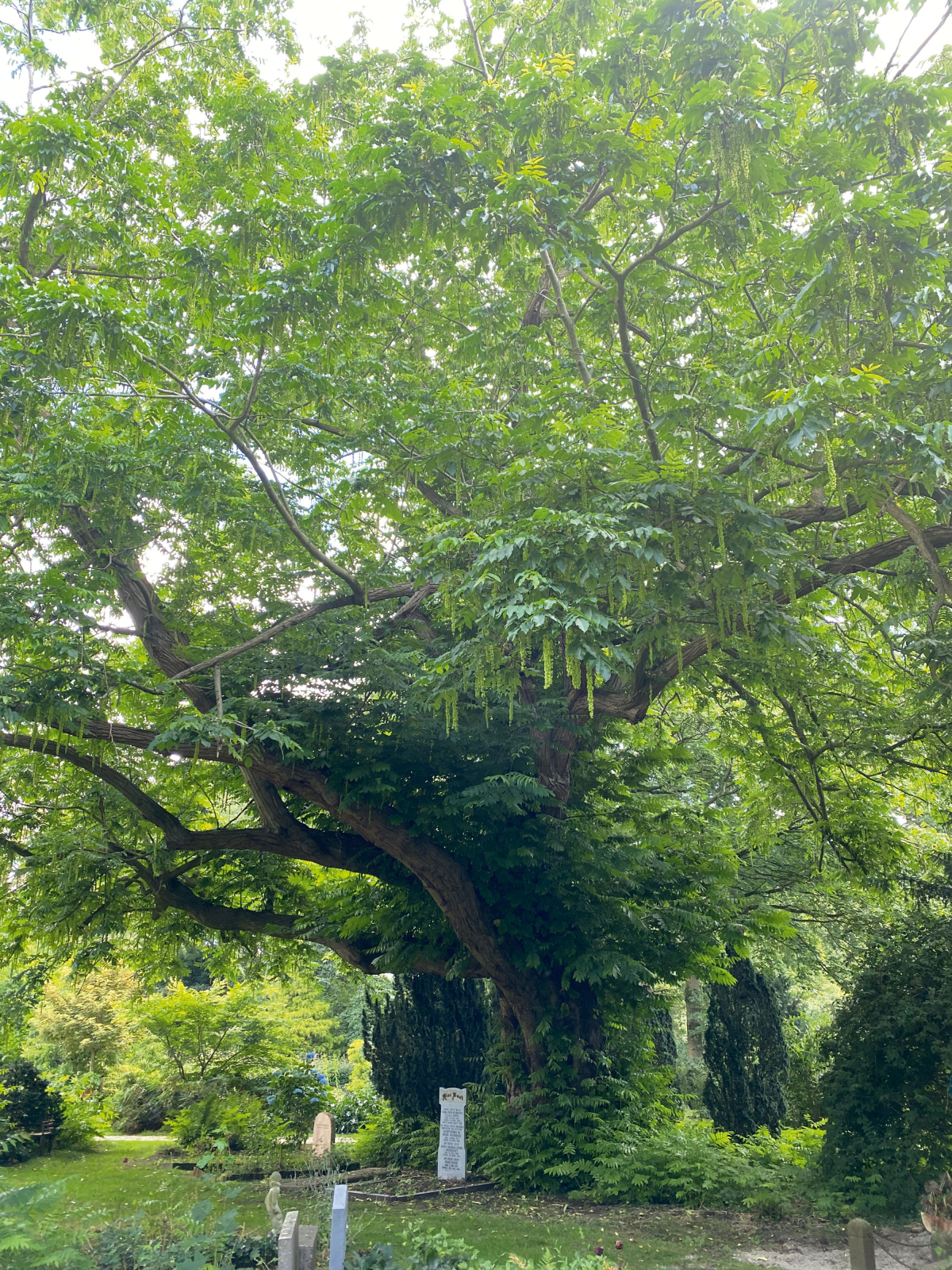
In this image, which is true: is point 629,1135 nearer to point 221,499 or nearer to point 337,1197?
point 337,1197

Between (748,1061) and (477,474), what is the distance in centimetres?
930

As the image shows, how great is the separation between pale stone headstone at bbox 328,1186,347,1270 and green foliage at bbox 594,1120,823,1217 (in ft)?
15.8

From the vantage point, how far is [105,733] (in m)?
8.25

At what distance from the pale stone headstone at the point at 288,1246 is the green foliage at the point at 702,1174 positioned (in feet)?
15.6

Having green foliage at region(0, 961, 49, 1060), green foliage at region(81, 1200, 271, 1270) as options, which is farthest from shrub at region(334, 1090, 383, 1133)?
green foliage at region(81, 1200, 271, 1270)

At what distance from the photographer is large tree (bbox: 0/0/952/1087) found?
5.52 metres

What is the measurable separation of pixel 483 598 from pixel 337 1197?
3.66m

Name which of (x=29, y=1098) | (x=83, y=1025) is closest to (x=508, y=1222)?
(x=29, y=1098)

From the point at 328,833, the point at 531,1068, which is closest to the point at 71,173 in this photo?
the point at 328,833

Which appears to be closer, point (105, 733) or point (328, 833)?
point (105, 733)

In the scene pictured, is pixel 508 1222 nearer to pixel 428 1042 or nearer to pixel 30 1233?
pixel 30 1233

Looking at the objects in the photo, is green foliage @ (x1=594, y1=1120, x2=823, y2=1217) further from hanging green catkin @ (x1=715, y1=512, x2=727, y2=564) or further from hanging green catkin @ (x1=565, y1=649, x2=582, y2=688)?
hanging green catkin @ (x1=715, y1=512, x2=727, y2=564)

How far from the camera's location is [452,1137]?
9.50 meters

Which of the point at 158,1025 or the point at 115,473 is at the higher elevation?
the point at 115,473
